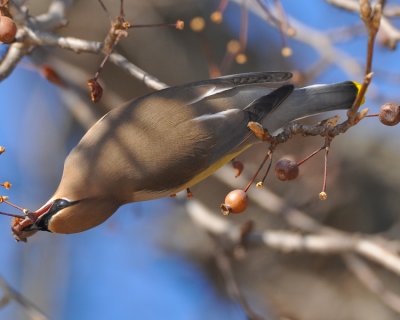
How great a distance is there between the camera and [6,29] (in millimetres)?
2711

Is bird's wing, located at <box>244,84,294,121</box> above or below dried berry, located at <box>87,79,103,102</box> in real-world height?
above

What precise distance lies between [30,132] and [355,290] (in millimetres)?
3148

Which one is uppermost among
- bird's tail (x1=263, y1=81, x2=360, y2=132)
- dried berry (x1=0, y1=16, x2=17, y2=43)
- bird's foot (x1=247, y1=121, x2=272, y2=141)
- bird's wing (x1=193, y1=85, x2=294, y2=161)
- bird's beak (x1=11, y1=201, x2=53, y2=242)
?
bird's tail (x1=263, y1=81, x2=360, y2=132)

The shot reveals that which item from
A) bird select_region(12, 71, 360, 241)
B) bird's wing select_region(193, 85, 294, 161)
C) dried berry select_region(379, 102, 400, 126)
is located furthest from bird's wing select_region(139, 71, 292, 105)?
dried berry select_region(379, 102, 400, 126)

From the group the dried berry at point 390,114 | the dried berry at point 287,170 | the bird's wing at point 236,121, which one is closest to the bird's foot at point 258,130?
the dried berry at point 287,170

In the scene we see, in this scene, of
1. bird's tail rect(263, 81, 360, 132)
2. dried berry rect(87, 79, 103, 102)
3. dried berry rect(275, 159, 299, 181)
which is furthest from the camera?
bird's tail rect(263, 81, 360, 132)

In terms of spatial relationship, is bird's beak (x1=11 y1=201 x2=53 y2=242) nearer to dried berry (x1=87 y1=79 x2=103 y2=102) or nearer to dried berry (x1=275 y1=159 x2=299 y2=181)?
dried berry (x1=87 y1=79 x2=103 y2=102)

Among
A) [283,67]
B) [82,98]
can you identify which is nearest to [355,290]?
[283,67]

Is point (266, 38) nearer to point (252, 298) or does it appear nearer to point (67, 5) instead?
point (252, 298)

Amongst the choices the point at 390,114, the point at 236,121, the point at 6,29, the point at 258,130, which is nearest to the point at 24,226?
the point at 6,29

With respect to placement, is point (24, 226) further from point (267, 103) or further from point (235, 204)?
point (267, 103)

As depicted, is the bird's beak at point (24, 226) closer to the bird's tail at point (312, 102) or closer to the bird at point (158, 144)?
the bird at point (158, 144)

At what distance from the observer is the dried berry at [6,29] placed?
271 centimetres

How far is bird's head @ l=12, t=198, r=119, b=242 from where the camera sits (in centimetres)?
290
